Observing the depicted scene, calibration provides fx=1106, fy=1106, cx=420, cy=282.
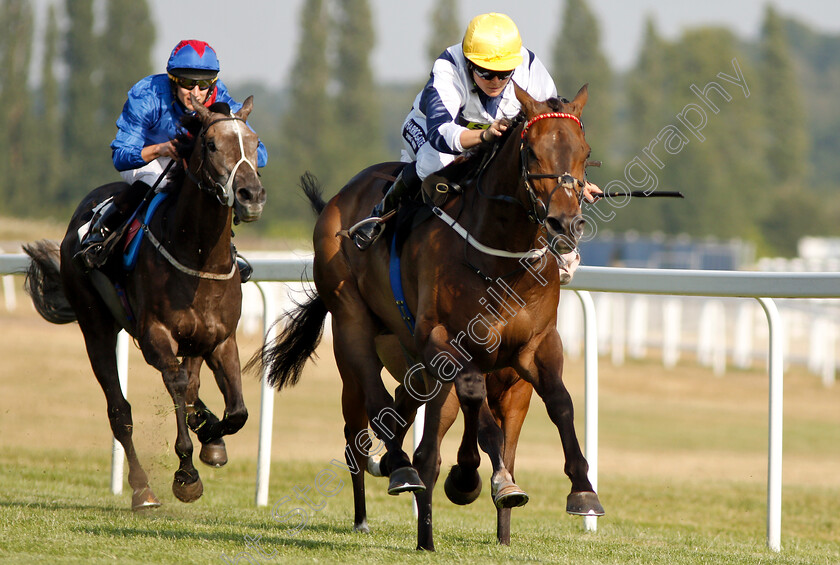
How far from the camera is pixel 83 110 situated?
50.7m

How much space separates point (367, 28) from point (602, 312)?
4528cm

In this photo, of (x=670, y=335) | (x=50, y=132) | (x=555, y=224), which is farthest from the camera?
(x=50, y=132)

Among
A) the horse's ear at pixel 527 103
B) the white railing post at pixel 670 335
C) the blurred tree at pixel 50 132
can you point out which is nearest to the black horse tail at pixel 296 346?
the horse's ear at pixel 527 103

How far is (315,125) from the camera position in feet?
196

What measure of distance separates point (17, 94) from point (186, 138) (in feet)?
149

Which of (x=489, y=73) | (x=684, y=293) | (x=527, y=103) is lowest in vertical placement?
(x=684, y=293)

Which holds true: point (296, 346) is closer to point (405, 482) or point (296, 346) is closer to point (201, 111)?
point (201, 111)

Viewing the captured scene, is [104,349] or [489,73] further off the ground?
[489,73]

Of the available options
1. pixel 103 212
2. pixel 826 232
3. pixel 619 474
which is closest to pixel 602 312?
pixel 619 474

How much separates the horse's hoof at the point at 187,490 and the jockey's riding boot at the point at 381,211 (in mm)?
1475

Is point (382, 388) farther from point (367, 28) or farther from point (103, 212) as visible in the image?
point (367, 28)

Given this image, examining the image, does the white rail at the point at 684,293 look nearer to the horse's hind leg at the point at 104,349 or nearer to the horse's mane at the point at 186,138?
the horse's hind leg at the point at 104,349

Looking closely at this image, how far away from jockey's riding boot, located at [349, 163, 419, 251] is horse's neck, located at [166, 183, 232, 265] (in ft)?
2.79

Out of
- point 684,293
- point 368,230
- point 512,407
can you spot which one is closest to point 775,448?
point 684,293
